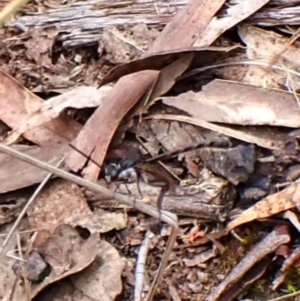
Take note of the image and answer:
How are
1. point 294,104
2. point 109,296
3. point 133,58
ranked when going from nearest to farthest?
point 109,296 < point 294,104 < point 133,58

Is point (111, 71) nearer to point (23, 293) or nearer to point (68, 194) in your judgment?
point (68, 194)

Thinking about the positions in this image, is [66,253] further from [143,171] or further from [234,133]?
[234,133]

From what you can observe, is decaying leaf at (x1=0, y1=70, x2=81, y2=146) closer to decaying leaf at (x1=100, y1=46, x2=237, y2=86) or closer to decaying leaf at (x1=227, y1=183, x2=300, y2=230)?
decaying leaf at (x1=100, y1=46, x2=237, y2=86)

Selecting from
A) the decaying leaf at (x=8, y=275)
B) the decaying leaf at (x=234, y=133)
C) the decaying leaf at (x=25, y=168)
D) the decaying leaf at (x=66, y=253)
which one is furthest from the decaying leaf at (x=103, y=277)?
the decaying leaf at (x=234, y=133)

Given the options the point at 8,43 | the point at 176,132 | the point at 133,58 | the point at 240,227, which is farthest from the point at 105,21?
the point at 240,227

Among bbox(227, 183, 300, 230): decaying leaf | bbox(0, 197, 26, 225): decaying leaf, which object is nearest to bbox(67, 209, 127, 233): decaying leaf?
bbox(0, 197, 26, 225): decaying leaf

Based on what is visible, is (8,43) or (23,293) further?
(8,43)

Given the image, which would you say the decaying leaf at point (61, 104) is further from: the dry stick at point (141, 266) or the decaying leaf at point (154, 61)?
the dry stick at point (141, 266)
